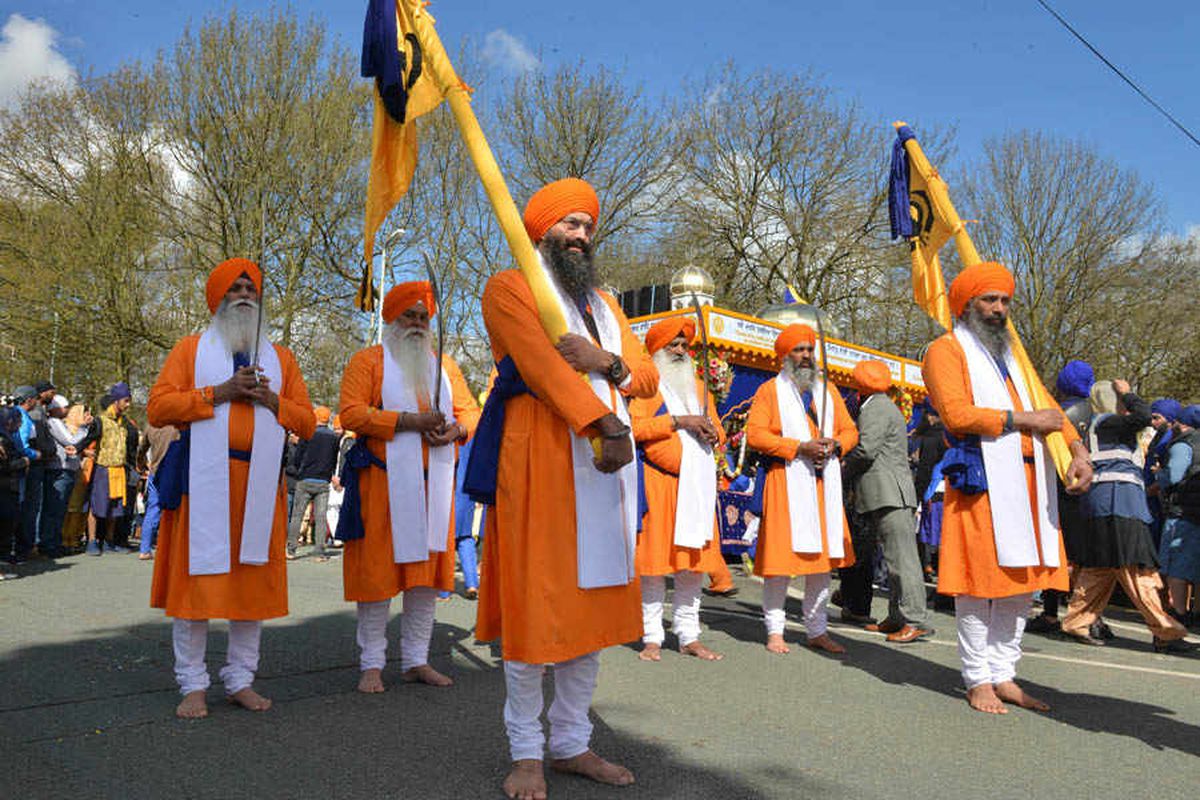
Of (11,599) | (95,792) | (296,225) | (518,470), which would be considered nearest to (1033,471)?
(518,470)

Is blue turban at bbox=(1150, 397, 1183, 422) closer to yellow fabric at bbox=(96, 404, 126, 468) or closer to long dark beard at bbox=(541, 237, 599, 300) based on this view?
long dark beard at bbox=(541, 237, 599, 300)

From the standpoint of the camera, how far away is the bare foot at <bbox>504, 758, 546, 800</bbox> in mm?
3102

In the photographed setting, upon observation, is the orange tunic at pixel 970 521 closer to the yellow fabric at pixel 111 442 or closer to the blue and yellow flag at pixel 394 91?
the blue and yellow flag at pixel 394 91

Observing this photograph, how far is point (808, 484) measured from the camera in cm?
604

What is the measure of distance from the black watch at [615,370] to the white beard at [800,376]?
3.19 m

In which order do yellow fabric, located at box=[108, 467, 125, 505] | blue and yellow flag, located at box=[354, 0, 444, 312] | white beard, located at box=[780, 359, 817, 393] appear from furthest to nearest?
yellow fabric, located at box=[108, 467, 125, 505]
white beard, located at box=[780, 359, 817, 393]
blue and yellow flag, located at box=[354, 0, 444, 312]

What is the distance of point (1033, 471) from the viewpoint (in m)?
4.64

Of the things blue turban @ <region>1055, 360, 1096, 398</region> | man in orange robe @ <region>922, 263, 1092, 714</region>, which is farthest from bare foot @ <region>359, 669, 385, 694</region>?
blue turban @ <region>1055, 360, 1096, 398</region>

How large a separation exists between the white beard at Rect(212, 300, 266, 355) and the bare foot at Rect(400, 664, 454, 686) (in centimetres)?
185

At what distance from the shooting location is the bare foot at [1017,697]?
4559 millimetres

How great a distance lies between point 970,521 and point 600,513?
232 centimetres

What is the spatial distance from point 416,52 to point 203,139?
18885mm

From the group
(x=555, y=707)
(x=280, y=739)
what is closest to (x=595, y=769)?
(x=555, y=707)

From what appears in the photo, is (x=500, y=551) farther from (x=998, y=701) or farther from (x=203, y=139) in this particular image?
(x=203, y=139)
